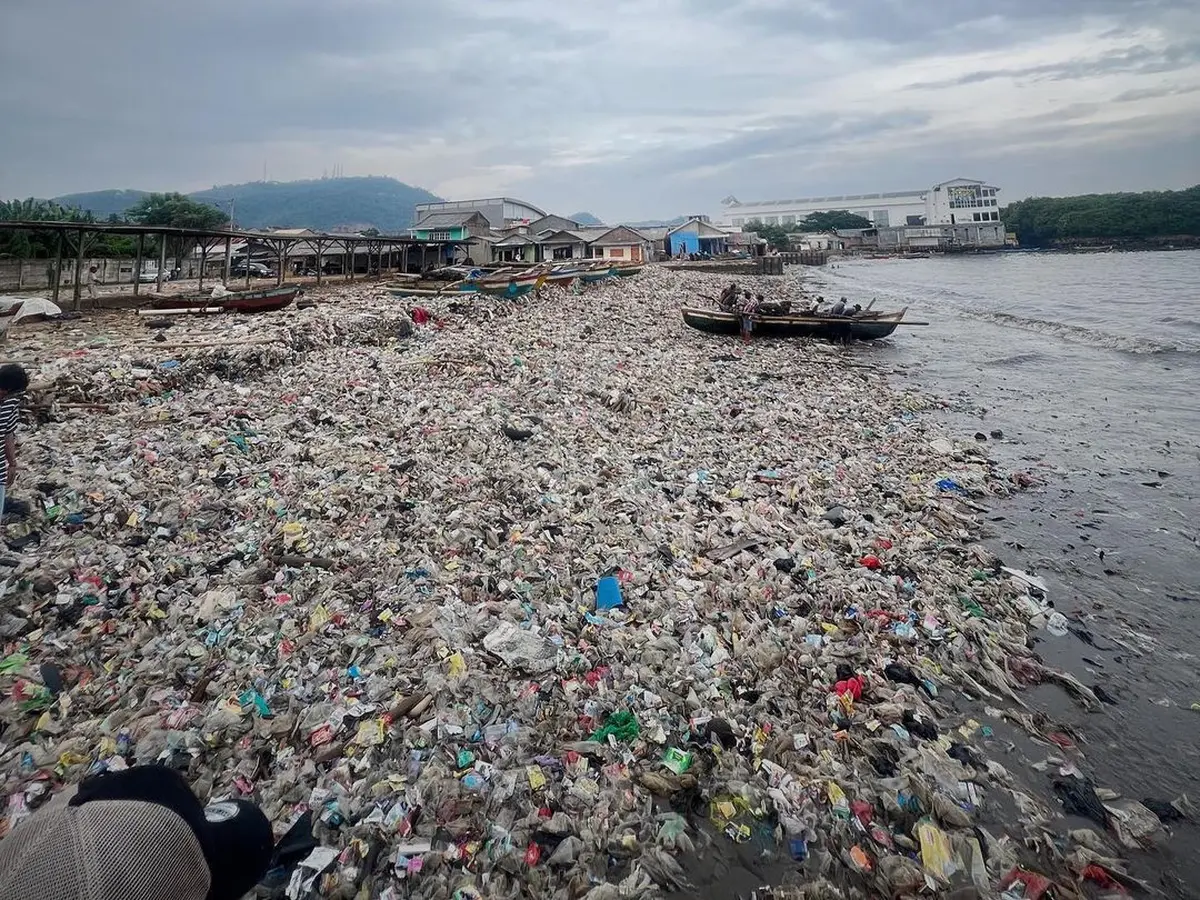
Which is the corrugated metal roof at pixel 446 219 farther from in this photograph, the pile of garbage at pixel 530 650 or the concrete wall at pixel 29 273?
the pile of garbage at pixel 530 650

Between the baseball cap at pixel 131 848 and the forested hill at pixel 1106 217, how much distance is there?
9876cm

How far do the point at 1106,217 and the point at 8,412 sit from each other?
100m

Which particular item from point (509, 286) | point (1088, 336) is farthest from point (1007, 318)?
point (509, 286)

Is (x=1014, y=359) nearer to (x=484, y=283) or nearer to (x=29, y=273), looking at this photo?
(x=484, y=283)

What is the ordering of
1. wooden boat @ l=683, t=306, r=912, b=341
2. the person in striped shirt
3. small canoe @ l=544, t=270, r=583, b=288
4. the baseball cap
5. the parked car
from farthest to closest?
1. the parked car
2. small canoe @ l=544, t=270, r=583, b=288
3. wooden boat @ l=683, t=306, r=912, b=341
4. the person in striped shirt
5. the baseball cap

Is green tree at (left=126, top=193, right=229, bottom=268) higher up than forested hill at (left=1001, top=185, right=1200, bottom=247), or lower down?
lower down

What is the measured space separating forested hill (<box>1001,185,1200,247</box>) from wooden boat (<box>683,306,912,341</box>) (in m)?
78.8

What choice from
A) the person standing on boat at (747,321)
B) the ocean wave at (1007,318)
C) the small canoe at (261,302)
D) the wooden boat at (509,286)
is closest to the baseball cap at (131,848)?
the small canoe at (261,302)

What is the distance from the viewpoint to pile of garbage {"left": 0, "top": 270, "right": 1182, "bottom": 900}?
3.15 metres

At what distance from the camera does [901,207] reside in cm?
10700

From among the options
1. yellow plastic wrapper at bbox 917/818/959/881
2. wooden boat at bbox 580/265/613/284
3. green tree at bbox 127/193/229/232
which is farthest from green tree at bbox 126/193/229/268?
yellow plastic wrapper at bbox 917/818/959/881

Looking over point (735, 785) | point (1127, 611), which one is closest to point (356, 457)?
point (735, 785)

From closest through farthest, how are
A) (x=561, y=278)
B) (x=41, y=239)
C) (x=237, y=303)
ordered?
(x=237, y=303)
(x=41, y=239)
(x=561, y=278)

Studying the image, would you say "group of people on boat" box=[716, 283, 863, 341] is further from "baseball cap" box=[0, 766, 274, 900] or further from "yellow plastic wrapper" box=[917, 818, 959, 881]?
"baseball cap" box=[0, 766, 274, 900]
